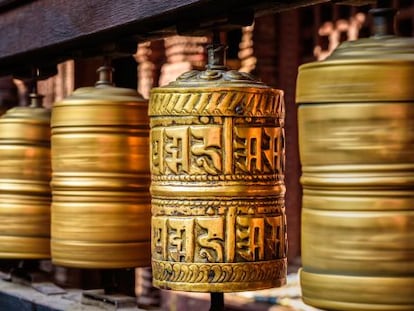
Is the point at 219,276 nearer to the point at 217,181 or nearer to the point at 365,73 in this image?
the point at 217,181

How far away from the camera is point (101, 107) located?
1.68 meters

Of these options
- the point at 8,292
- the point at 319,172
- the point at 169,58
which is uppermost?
the point at 169,58

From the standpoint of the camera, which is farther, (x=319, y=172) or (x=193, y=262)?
(x=193, y=262)

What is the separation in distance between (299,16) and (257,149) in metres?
2.53

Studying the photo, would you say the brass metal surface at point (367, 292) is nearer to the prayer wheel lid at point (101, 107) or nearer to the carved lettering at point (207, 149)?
the carved lettering at point (207, 149)

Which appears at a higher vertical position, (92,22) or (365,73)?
(92,22)

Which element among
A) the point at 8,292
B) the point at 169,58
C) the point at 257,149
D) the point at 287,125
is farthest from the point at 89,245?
the point at 287,125

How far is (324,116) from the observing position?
117cm

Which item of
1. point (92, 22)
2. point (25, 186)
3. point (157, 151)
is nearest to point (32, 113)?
point (25, 186)

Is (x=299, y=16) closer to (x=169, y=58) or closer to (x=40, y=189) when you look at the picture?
(x=169, y=58)

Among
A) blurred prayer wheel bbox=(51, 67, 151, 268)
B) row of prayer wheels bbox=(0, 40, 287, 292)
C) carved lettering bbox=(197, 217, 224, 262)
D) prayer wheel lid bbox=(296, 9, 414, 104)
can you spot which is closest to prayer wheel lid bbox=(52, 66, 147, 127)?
blurred prayer wheel bbox=(51, 67, 151, 268)

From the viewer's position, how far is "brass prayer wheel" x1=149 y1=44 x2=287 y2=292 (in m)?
1.38

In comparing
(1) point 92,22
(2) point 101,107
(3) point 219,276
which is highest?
(1) point 92,22

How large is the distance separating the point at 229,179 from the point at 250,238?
0.25 feet
